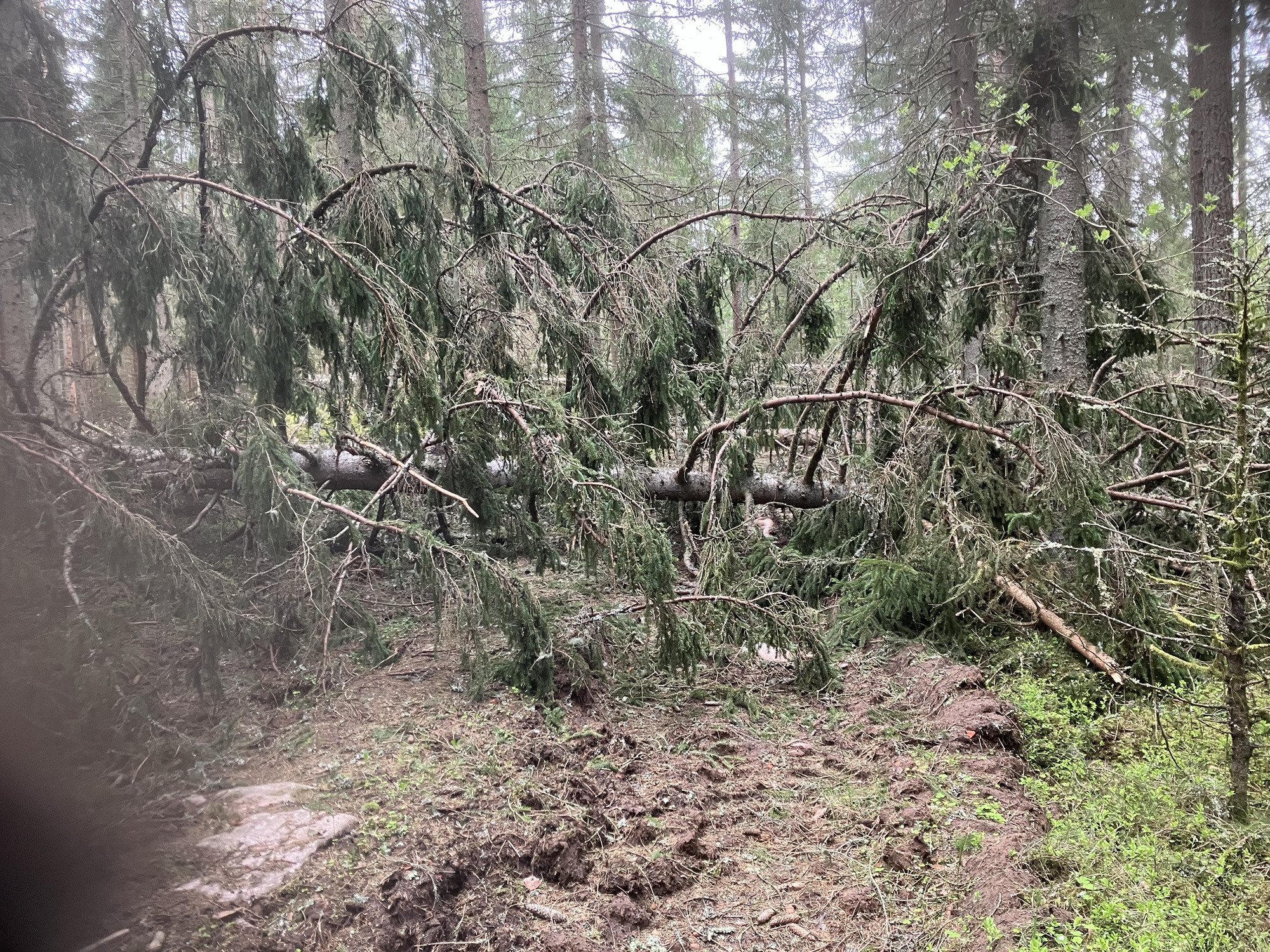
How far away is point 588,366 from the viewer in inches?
218

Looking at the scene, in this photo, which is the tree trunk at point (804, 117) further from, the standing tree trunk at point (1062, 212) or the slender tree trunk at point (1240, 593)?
the slender tree trunk at point (1240, 593)

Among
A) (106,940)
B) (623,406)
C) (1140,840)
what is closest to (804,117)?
(623,406)

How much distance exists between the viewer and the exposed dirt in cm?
254

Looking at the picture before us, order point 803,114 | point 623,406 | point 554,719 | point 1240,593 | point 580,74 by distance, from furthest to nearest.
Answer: point 803,114
point 580,74
point 623,406
point 554,719
point 1240,593

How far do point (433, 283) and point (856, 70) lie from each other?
7.76 metres

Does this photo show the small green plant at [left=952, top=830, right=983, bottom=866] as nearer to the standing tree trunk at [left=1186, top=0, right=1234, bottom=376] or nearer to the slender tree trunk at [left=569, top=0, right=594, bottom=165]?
the standing tree trunk at [left=1186, top=0, right=1234, bottom=376]

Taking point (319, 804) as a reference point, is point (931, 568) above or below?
above

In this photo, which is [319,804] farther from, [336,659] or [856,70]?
[856,70]

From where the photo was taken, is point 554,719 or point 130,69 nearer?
point 554,719

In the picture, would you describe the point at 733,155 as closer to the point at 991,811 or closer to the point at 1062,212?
the point at 1062,212

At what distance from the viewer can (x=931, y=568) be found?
5.02m

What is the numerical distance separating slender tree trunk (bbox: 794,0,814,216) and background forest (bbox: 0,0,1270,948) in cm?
11

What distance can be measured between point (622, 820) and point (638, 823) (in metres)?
0.08

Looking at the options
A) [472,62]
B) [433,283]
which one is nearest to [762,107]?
[472,62]
